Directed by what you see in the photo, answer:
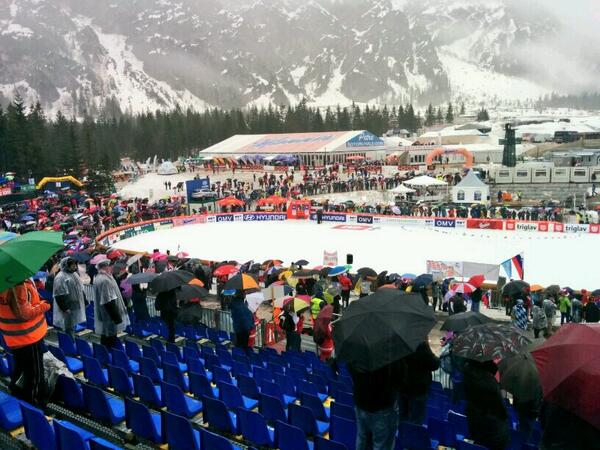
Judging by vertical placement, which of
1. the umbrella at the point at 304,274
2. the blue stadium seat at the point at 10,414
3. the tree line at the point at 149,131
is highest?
the tree line at the point at 149,131

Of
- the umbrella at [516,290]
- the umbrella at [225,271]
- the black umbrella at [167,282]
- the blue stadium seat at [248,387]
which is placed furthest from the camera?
the umbrella at [225,271]

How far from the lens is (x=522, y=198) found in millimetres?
42469

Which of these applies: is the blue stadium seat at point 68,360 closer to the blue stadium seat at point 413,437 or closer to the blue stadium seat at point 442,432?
the blue stadium seat at point 413,437

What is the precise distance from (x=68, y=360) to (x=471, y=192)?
33859 millimetres

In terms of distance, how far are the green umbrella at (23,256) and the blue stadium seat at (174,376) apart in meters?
2.05

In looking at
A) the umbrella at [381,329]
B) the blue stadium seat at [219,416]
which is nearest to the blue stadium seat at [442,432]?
the umbrella at [381,329]

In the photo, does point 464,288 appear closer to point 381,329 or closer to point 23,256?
point 381,329

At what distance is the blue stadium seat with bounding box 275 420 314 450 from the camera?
4293 millimetres

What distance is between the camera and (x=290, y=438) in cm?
436

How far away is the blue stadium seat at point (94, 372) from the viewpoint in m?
6.16

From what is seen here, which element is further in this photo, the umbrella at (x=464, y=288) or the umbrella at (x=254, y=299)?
the umbrella at (x=464, y=288)

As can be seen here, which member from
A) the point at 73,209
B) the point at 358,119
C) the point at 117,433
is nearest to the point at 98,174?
the point at 73,209

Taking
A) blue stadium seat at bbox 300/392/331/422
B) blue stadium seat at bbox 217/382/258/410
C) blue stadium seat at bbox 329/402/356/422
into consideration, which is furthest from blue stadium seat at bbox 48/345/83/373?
blue stadium seat at bbox 329/402/356/422

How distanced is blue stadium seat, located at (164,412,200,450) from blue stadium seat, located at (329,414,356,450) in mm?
1191
